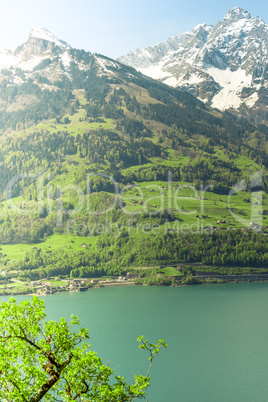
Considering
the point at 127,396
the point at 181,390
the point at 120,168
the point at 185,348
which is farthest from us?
the point at 120,168

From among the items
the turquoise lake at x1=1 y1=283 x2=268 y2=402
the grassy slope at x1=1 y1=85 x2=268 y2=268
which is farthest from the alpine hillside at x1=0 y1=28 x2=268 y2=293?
the turquoise lake at x1=1 y1=283 x2=268 y2=402

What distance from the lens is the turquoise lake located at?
1983 inches

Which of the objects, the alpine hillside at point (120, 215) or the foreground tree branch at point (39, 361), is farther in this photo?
the alpine hillside at point (120, 215)

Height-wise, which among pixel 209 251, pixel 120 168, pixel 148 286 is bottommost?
pixel 148 286

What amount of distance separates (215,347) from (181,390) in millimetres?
18016

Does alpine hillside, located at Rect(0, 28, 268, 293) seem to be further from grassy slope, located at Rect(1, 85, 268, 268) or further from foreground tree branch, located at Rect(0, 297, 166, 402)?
foreground tree branch, located at Rect(0, 297, 166, 402)

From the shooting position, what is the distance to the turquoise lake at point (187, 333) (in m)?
50.4

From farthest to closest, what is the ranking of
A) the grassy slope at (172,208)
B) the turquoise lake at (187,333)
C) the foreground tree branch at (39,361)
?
1. the grassy slope at (172,208)
2. the turquoise lake at (187,333)
3. the foreground tree branch at (39,361)

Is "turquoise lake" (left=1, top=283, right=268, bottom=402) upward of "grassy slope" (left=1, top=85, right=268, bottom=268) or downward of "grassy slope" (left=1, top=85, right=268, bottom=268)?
downward

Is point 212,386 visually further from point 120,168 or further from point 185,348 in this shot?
point 120,168

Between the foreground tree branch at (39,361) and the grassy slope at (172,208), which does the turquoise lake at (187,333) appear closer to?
the grassy slope at (172,208)

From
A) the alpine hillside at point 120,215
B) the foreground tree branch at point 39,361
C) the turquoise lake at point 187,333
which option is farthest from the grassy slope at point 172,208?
the foreground tree branch at point 39,361

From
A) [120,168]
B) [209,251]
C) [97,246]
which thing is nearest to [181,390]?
[209,251]

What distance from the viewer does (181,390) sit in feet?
160
